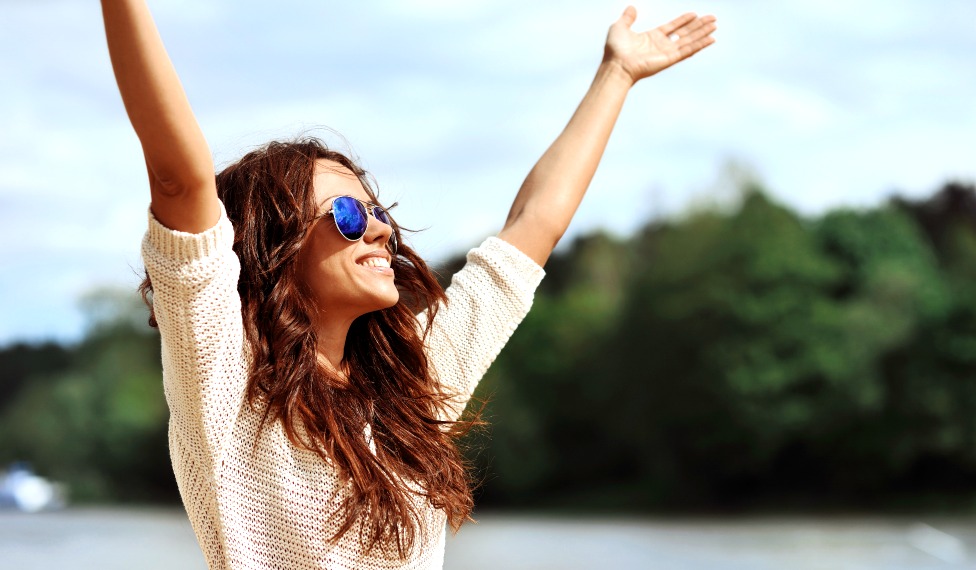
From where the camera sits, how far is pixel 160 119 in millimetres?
1746

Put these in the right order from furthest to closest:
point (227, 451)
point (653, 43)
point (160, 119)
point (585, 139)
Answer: point (653, 43)
point (585, 139)
point (227, 451)
point (160, 119)

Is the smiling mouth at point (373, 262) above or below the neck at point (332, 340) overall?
above

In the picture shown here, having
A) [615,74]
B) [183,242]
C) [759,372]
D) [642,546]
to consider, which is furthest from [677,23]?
[759,372]

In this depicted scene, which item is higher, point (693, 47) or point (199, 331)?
point (693, 47)

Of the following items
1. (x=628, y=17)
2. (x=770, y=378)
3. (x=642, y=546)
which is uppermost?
(x=628, y=17)

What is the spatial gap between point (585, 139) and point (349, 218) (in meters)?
0.66

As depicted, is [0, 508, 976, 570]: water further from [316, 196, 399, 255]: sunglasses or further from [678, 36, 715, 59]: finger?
[316, 196, 399, 255]: sunglasses

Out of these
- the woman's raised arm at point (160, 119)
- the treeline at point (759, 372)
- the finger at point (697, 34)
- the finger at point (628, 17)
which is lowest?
the treeline at point (759, 372)

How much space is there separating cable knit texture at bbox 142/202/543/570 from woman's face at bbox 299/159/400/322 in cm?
23

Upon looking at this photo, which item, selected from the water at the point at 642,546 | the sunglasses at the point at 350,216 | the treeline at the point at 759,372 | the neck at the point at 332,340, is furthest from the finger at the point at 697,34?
the treeline at the point at 759,372

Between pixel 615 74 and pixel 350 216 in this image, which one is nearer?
pixel 350 216

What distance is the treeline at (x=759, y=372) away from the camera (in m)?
31.9

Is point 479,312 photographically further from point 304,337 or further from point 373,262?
point 304,337

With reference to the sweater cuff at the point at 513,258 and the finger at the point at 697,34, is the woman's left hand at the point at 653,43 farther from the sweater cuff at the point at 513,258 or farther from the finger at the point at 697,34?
the sweater cuff at the point at 513,258
